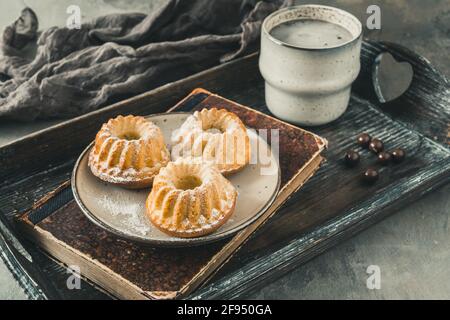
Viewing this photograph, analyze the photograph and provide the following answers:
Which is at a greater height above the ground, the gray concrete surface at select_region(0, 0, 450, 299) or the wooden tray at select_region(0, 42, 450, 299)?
the wooden tray at select_region(0, 42, 450, 299)

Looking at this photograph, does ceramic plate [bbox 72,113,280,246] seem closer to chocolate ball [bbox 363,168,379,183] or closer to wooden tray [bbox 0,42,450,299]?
wooden tray [bbox 0,42,450,299]

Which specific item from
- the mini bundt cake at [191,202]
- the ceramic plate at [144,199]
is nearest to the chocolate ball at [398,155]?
the ceramic plate at [144,199]

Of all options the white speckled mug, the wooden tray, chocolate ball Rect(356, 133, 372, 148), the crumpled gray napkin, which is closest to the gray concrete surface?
the wooden tray

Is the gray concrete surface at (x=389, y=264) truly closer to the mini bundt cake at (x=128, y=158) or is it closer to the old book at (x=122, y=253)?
the old book at (x=122, y=253)

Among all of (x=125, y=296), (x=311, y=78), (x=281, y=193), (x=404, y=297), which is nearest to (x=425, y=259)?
(x=404, y=297)

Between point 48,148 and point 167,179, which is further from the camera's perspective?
point 48,148

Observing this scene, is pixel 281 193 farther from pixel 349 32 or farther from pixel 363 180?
pixel 349 32
